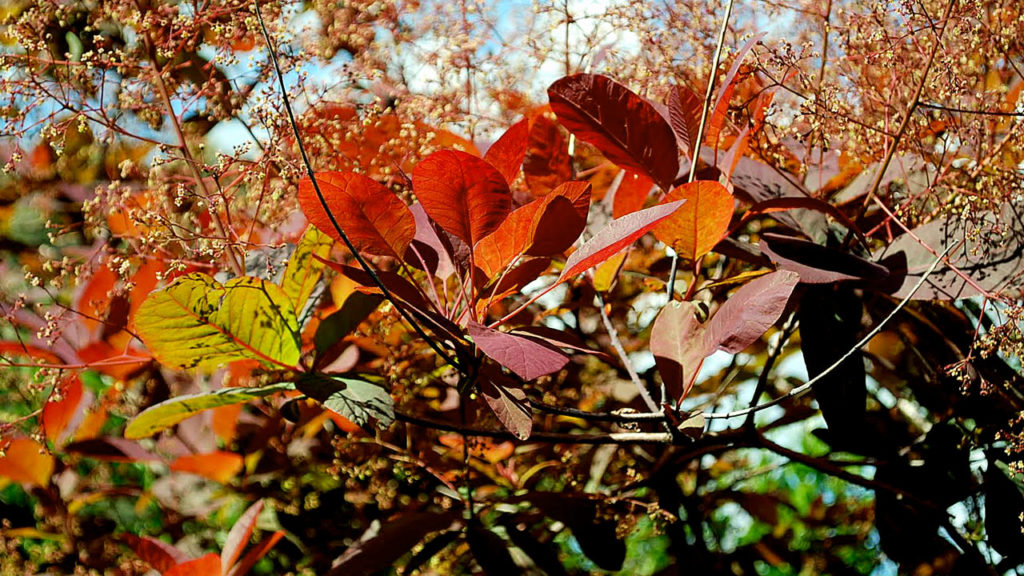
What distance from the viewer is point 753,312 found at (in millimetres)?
610

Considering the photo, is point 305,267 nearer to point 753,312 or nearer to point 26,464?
point 753,312

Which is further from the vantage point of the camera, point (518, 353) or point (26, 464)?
point (26, 464)

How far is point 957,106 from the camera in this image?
75cm

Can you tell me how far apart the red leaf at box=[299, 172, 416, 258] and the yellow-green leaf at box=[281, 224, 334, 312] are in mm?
106

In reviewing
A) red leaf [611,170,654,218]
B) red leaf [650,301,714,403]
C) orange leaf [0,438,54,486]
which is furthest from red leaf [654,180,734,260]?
orange leaf [0,438,54,486]

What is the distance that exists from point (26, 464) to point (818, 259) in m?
1.16

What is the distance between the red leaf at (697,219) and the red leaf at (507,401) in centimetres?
16

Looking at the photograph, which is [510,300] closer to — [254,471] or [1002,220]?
[254,471]

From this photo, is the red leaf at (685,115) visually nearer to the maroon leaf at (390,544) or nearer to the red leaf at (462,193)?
the red leaf at (462,193)

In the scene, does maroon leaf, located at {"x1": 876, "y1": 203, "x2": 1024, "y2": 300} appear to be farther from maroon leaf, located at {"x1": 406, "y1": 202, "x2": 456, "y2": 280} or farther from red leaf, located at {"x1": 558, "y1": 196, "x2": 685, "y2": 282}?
maroon leaf, located at {"x1": 406, "y1": 202, "x2": 456, "y2": 280}

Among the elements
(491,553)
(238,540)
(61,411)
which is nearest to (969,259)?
(491,553)

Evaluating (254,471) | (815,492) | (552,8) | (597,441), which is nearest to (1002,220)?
(597,441)

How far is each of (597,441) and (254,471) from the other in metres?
0.76

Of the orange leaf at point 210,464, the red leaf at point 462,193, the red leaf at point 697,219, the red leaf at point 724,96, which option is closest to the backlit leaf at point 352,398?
the red leaf at point 462,193
